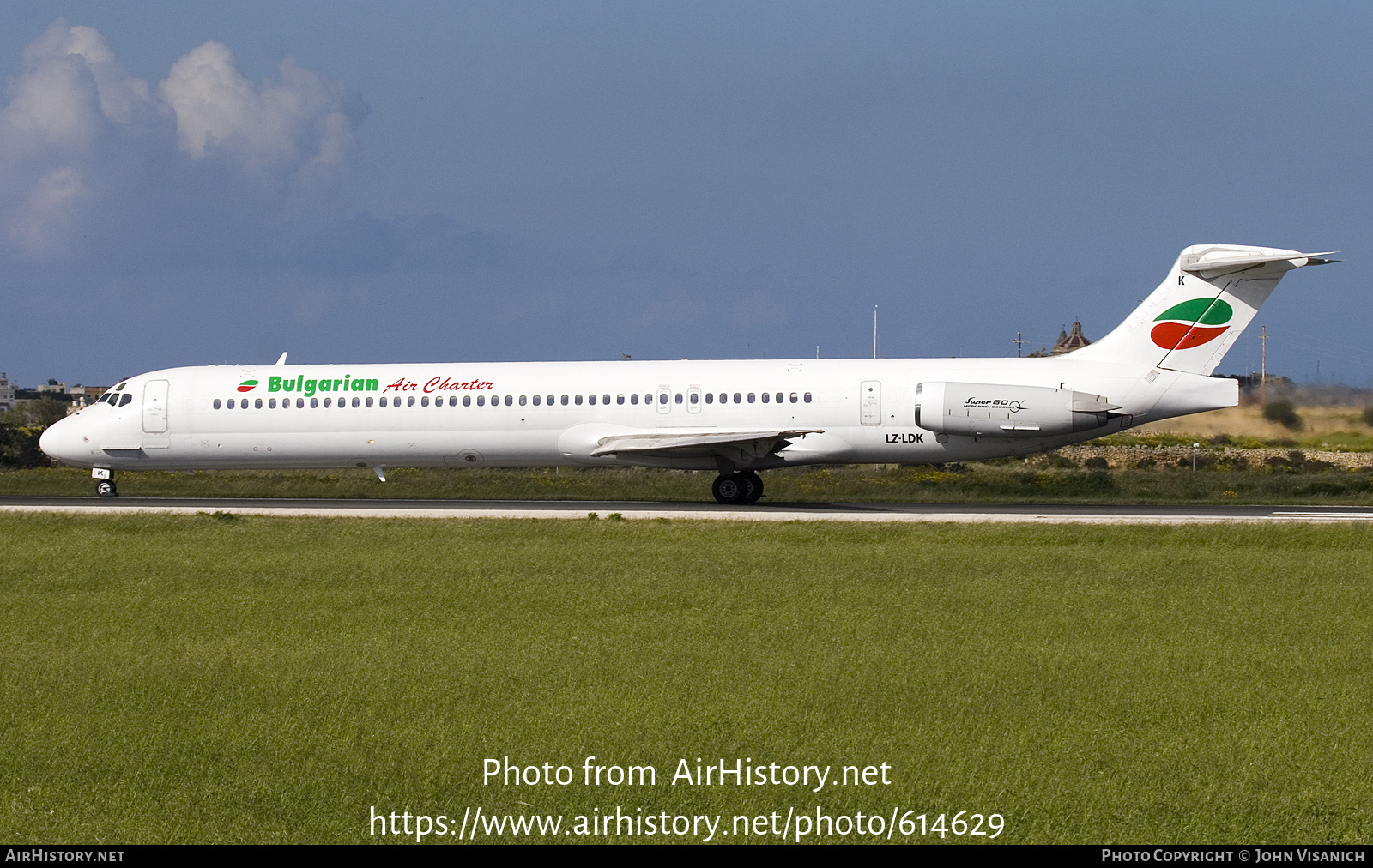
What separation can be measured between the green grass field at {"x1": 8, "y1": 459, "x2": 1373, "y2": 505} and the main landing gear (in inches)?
61.7

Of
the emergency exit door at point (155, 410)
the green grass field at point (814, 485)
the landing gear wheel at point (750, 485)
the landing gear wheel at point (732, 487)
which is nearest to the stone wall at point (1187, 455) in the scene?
the green grass field at point (814, 485)

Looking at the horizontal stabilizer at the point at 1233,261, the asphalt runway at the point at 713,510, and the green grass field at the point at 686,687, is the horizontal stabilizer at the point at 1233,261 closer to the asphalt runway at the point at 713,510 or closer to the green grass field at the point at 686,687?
the asphalt runway at the point at 713,510

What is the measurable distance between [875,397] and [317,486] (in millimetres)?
16564

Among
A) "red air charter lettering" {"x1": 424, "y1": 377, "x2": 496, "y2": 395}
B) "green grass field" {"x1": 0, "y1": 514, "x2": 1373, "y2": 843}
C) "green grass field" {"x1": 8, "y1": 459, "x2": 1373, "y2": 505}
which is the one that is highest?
"red air charter lettering" {"x1": 424, "y1": 377, "x2": 496, "y2": 395}

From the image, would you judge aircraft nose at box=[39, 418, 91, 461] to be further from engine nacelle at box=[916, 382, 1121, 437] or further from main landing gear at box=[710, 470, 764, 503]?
engine nacelle at box=[916, 382, 1121, 437]

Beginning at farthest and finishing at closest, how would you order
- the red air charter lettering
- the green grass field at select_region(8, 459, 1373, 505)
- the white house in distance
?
the white house in distance < the green grass field at select_region(8, 459, 1373, 505) < the red air charter lettering

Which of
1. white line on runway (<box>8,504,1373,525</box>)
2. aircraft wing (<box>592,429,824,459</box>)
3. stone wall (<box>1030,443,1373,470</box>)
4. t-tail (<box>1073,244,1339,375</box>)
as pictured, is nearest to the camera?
white line on runway (<box>8,504,1373,525</box>)

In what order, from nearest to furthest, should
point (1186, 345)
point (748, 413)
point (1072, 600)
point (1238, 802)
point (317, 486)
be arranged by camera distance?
1. point (1238, 802)
2. point (1072, 600)
3. point (1186, 345)
4. point (748, 413)
5. point (317, 486)

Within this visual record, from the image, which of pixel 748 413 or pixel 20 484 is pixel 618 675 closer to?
pixel 748 413

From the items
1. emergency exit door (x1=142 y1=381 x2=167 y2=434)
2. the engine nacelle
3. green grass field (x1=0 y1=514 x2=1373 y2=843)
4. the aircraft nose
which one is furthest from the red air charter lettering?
green grass field (x1=0 y1=514 x2=1373 y2=843)

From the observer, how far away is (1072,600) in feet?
47.6

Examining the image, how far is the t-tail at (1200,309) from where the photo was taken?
2562 cm

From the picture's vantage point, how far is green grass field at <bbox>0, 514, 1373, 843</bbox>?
7633mm

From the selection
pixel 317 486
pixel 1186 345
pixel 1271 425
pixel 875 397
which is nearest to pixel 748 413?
pixel 875 397
